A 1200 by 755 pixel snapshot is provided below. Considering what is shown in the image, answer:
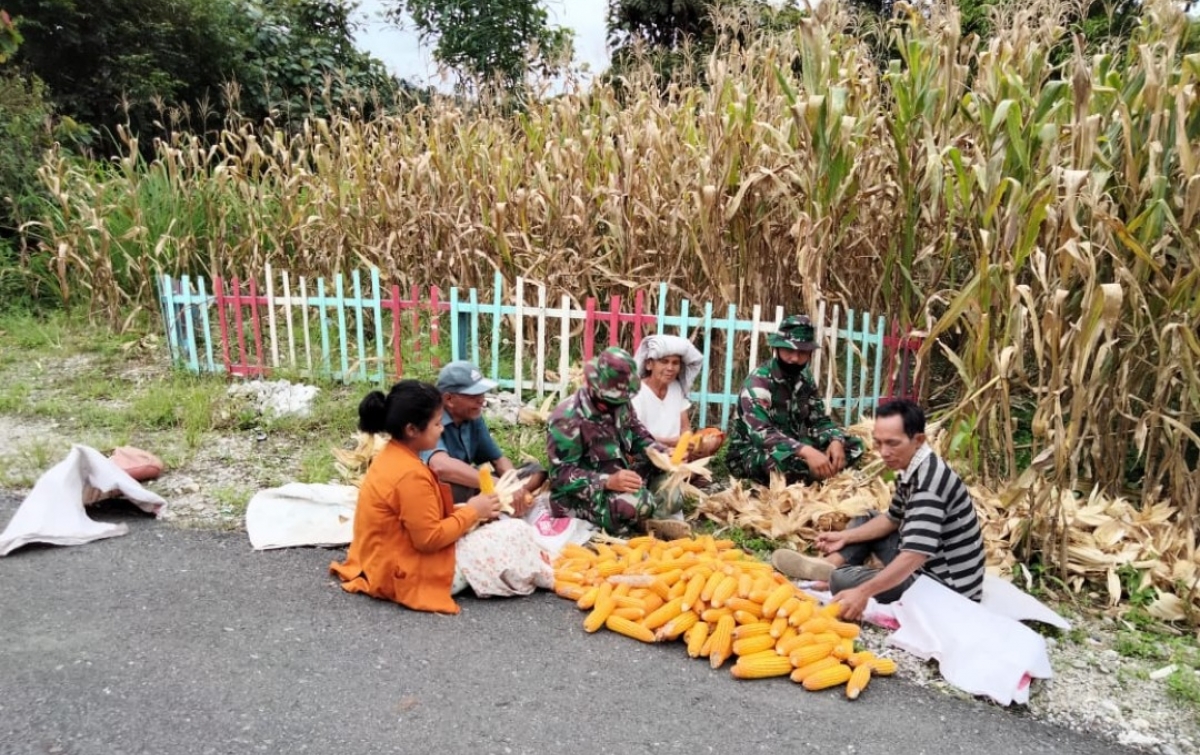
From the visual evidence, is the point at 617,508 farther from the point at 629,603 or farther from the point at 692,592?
the point at 692,592

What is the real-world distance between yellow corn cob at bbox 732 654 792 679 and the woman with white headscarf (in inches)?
81.1

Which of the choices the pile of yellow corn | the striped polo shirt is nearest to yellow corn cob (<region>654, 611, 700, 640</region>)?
the pile of yellow corn

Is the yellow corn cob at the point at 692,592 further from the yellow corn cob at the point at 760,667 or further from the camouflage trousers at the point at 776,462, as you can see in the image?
the camouflage trousers at the point at 776,462

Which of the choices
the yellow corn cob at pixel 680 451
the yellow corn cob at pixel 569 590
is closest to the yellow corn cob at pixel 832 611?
the yellow corn cob at pixel 569 590

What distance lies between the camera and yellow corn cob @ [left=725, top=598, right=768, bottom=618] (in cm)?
348

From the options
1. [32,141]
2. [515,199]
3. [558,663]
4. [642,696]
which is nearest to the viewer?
[642,696]

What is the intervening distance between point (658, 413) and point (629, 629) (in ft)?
6.26

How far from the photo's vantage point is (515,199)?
7203 millimetres

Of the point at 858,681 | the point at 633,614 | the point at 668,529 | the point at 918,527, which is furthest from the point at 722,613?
the point at 668,529

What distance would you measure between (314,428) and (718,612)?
12.4 ft

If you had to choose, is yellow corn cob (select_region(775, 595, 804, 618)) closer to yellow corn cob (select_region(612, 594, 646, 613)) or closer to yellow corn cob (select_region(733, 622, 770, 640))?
yellow corn cob (select_region(733, 622, 770, 640))

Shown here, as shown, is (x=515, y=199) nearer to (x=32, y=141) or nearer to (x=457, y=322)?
(x=457, y=322)

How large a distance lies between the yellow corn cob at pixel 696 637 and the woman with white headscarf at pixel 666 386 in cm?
182

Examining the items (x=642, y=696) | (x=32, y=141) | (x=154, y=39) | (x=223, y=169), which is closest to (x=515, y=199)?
(x=223, y=169)
